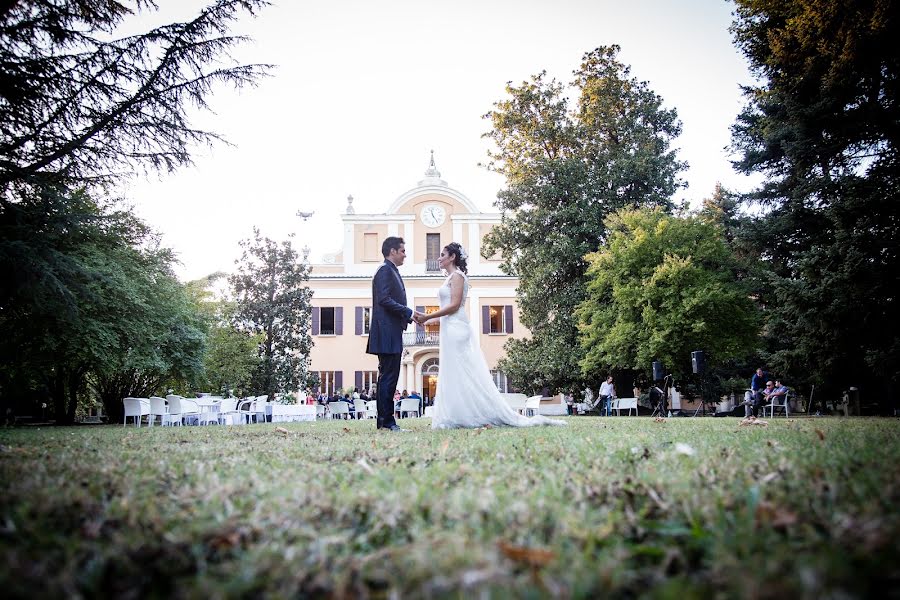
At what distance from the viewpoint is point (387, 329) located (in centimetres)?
777

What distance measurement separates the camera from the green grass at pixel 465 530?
1.30 m

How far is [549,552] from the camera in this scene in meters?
1.49

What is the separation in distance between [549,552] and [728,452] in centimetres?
283

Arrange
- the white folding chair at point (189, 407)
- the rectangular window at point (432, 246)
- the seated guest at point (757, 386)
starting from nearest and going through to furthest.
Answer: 1. the white folding chair at point (189, 407)
2. the seated guest at point (757, 386)
3. the rectangular window at point (432, 246)

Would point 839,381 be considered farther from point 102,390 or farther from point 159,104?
point 102,390

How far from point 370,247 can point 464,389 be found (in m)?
32.4

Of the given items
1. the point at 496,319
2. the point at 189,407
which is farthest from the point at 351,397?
the point at 189,407

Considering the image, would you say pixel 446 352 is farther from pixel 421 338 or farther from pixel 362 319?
pixel 362 319

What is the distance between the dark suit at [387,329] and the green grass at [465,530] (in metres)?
4.40

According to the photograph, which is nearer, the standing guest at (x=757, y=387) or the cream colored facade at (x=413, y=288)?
the standing guest at (x=757, y=387)

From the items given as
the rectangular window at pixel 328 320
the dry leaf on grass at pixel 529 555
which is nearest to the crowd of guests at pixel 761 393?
the dry leaf on grass at pixel 529 555

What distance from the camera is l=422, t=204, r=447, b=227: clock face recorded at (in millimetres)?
39406

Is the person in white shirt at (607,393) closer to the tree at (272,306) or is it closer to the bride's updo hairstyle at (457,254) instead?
the tree at (272,306)

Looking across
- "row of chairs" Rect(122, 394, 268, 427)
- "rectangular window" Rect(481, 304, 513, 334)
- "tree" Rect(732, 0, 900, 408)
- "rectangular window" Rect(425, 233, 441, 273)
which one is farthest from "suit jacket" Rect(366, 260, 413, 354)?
"rectangular window" Rect(425, 233, 441, 273)
